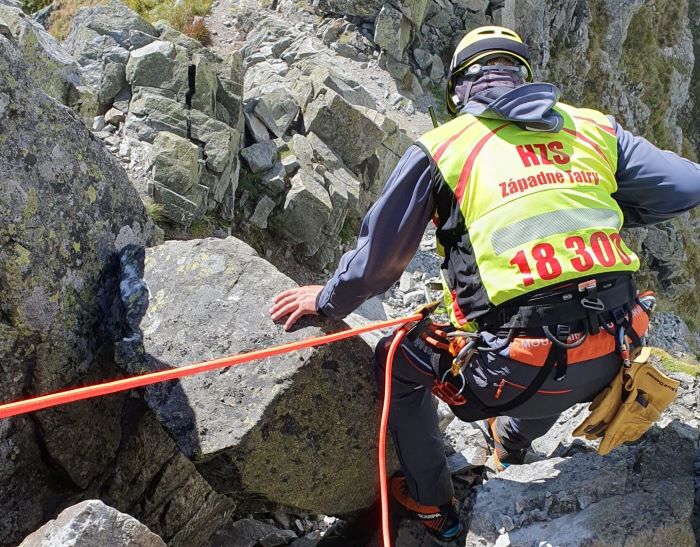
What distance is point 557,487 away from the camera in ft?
14.4

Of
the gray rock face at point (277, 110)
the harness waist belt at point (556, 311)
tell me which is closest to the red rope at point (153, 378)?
the harness waist belt at point (556, 311)

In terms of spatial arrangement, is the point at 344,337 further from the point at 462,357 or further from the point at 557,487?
the point at 557,487

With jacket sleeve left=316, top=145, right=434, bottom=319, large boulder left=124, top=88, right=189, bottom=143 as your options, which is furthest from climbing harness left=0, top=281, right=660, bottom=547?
large boulder left=124, top=88, right=189, bottom=143

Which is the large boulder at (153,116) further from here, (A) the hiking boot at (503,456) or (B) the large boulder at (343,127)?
(A) the hiking boot at (503,456)

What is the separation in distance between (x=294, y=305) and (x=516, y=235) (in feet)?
5.79

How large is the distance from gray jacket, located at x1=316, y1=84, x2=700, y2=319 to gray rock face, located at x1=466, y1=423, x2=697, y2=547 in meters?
1.72

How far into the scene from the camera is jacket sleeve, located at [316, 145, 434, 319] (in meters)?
3.72

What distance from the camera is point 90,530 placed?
2.88 m

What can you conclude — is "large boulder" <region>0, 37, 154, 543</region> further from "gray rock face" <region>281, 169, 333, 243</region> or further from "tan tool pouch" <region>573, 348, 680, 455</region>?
"gray rock face" <region>281, 169, 333, 243</region>

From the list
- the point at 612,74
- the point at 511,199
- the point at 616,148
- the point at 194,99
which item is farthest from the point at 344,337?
the point at 612,74

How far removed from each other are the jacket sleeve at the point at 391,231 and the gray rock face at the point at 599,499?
1.79 meters

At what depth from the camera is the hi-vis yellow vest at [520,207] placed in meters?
3.44

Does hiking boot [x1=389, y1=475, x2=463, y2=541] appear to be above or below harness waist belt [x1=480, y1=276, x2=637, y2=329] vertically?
below

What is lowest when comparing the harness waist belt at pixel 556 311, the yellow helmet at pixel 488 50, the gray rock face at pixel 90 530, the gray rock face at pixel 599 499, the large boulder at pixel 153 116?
the gray rock face at pixel 599 499
